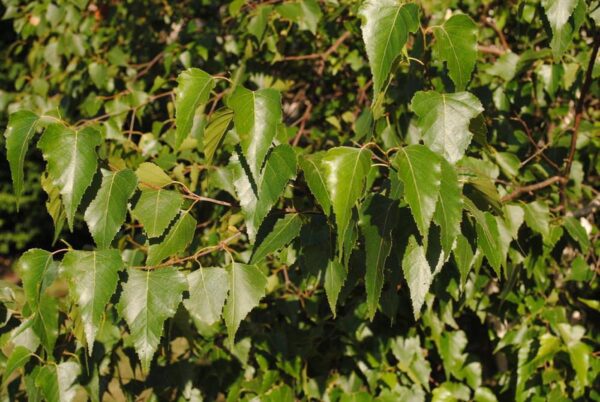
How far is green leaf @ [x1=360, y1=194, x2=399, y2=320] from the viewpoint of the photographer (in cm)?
118

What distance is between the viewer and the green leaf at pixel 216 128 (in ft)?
4.14

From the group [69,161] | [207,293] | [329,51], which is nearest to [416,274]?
[207,293]

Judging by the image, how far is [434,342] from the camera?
2.45 meters

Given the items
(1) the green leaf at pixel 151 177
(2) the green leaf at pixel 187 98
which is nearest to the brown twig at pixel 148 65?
(1) the green leaf at pixel 151 177

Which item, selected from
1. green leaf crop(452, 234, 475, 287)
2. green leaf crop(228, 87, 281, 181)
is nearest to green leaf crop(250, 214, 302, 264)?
green leaf crop(228, 87, 281, 181)

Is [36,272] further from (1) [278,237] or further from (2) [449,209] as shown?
(2) [449,209]

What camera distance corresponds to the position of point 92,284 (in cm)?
117


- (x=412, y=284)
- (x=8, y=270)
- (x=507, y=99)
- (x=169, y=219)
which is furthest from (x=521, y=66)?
(x=8, y=270)

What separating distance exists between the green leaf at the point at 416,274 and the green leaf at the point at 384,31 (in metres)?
0.33

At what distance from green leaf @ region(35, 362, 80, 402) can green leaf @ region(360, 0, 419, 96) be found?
3.48 feet

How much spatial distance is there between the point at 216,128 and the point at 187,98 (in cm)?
9

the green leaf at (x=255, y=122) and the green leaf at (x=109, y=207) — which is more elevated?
the green leaf at (x=255, y=122)

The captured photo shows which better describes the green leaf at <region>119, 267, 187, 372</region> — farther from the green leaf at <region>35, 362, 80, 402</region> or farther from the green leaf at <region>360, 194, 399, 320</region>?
the green leaf at <region>35, 362, 80, 402</region>

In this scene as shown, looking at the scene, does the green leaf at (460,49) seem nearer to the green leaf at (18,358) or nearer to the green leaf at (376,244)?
the green leaf at (376,244)
